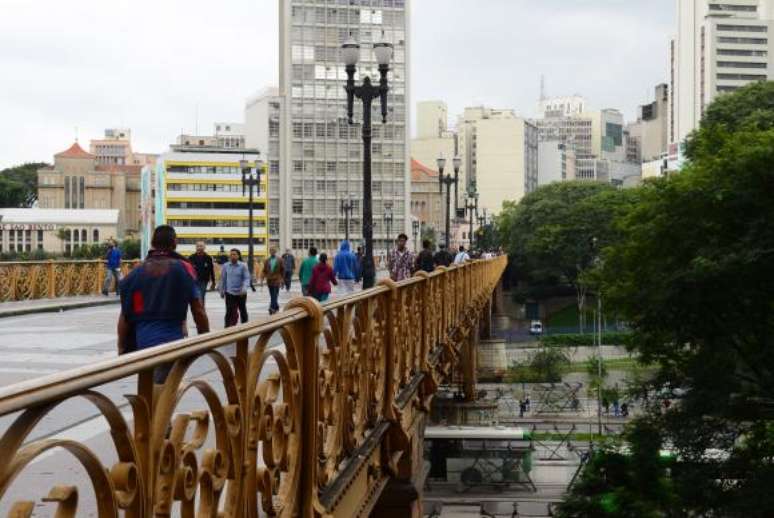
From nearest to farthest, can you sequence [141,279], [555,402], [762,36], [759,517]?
[141,279] < [759,517] < [555,402] < [762,36]

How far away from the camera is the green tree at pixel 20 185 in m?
161

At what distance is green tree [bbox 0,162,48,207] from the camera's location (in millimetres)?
161375

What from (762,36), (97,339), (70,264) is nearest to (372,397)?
(97,339)

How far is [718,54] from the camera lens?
163 meters

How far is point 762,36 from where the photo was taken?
536 ft

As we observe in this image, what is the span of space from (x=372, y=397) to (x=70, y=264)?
26026 mm

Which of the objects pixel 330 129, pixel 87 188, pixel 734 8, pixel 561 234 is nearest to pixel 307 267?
pixel 561 234

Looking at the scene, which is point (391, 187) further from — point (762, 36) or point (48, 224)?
point (762, 36)

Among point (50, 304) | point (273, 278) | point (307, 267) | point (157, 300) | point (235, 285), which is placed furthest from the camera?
point (50, 304)

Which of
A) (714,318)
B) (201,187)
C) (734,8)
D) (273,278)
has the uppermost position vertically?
(734,8)

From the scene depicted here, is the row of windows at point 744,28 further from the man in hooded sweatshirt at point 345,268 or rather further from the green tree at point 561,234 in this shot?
the man in hooded sweatshirt at point 345,268

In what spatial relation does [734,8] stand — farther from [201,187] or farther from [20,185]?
[20,185]

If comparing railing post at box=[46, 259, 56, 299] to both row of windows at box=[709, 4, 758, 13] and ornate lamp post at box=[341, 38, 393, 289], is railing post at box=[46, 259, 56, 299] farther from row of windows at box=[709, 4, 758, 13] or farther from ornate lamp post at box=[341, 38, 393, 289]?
row of windows at box=[709, 4, 758, 13]

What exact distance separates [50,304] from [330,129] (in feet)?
361
